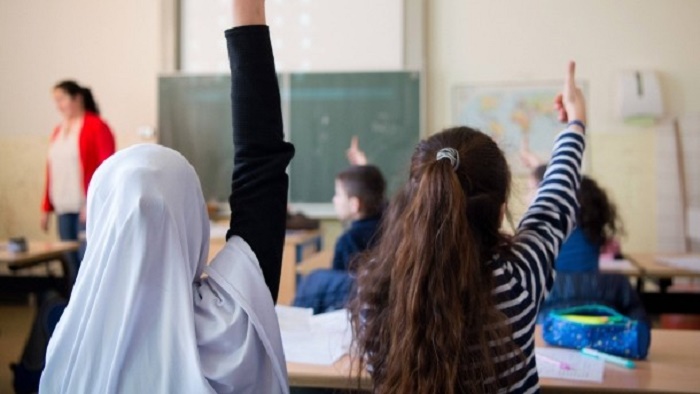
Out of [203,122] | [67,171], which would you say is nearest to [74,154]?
[67,171]

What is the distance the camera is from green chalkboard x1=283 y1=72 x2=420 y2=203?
16.9 feet

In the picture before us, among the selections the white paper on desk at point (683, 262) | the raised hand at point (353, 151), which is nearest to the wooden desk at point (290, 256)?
the raised hand at point (353, 151)

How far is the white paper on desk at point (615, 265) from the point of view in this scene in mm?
3312

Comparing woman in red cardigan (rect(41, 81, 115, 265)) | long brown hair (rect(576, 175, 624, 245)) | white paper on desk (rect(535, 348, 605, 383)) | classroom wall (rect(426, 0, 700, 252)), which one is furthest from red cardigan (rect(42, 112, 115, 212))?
white paper on desk (rect(535, 348, 605, 383))

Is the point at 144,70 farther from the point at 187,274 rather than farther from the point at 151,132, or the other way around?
the point at 187,274

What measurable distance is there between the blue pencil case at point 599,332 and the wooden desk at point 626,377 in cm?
5

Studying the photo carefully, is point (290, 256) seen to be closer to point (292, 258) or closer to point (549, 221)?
point (292, 258)

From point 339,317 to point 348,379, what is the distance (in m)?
0.41

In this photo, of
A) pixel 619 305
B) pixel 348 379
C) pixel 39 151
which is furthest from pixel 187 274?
pixel 39 151

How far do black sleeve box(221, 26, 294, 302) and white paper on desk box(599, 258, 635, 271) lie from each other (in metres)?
2.71

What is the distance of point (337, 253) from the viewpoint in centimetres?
277

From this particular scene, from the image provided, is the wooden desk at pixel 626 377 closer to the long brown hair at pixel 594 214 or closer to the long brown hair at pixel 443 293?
the long brown hair at pixel 443 293

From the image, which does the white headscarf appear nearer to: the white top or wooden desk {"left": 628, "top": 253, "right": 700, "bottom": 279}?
wooden desk {"left": 628, "top": 253, "right": 700, "bottom": 279}

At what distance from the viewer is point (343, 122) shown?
A: 5.26 meters
